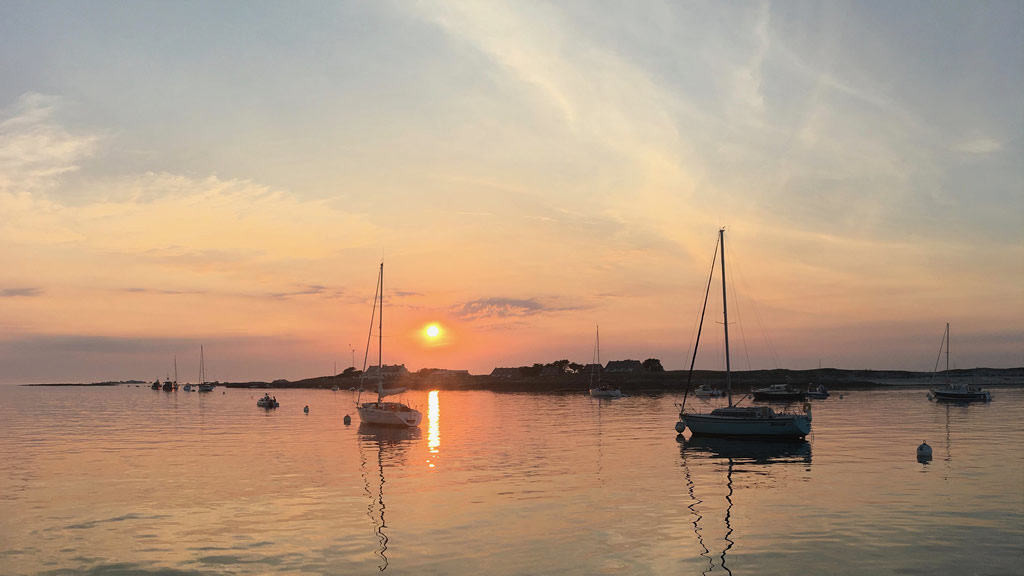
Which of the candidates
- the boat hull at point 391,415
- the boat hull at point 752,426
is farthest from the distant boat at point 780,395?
the boat hull at point 391,415

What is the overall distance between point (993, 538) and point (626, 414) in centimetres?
7251

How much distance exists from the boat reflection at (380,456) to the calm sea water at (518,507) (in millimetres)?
A: 164

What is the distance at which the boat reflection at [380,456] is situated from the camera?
26812 millimetres

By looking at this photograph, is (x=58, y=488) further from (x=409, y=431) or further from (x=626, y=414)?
(x=626, y=414)

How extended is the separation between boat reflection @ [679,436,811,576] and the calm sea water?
0.52 feet

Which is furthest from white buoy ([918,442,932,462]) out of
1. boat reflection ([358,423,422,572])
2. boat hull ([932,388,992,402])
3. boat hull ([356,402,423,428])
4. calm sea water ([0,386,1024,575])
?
boat hull ([932,388,992,402])

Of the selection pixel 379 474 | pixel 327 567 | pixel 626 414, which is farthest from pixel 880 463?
pixel 626 414

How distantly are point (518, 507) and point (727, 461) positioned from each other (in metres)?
21.7

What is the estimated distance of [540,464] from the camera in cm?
4638

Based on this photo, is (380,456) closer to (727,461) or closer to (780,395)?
(727,461)

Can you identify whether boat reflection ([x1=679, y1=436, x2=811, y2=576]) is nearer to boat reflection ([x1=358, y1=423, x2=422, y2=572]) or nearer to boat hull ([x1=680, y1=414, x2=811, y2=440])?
boat hull ([x1=680, y1=414, x2=811, y2=440])

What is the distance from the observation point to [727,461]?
4862 cm

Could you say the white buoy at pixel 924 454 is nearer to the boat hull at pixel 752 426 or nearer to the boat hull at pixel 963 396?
the boat hull at pixel 752 426

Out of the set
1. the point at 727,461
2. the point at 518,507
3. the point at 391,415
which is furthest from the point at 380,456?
the point at 391,415
